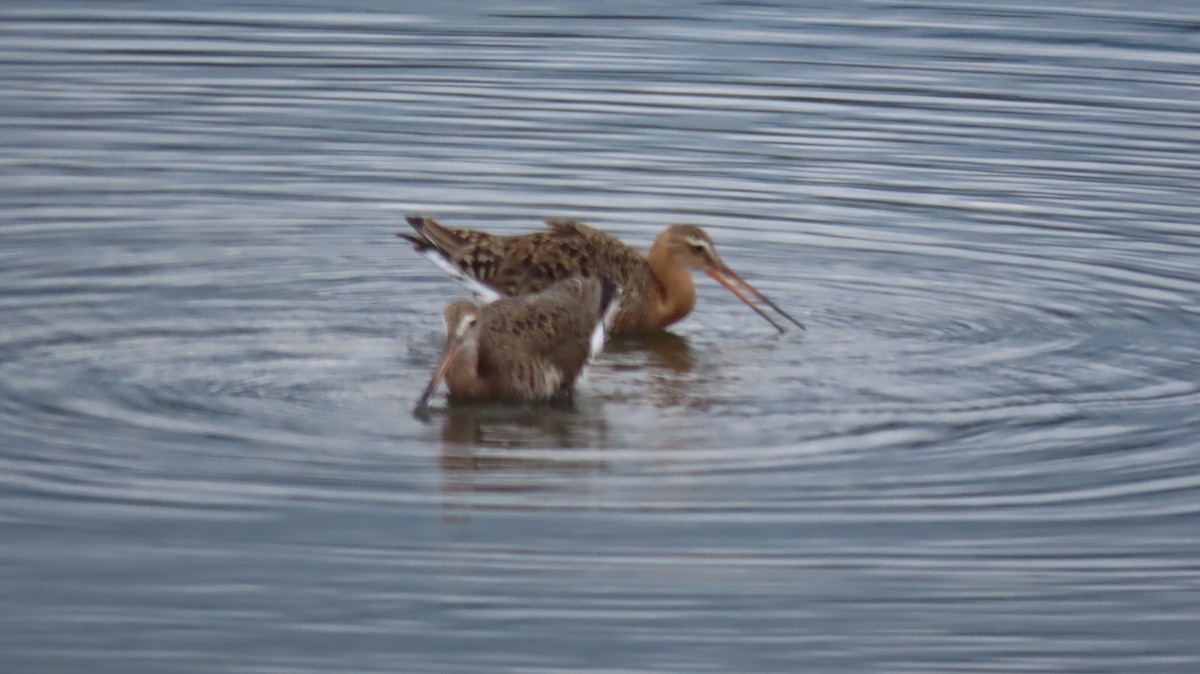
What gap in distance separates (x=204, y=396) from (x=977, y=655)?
13.4 ft

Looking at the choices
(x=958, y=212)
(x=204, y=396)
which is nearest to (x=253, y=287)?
(x=204, y=396)

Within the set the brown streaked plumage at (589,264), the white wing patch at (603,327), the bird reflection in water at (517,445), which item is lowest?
the bird reflection in water at (517,445)

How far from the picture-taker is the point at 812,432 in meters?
9.95

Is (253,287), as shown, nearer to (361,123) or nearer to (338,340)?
(338,340)

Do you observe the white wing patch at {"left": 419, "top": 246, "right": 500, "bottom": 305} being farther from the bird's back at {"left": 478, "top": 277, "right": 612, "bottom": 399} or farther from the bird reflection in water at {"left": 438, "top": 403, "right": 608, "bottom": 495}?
the bird reflection in water at {"left": 438, "top": 403, "right": 608, "bottom": 495}

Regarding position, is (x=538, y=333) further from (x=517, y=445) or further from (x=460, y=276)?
(x=460, y=276)

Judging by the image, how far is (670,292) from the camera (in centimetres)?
1288

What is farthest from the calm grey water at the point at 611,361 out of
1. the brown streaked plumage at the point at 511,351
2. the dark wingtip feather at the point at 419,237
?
the dark wingtip feather at the point at 419,237

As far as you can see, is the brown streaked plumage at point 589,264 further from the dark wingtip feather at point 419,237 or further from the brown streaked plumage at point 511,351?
the brown streaked plumage at point 511,351

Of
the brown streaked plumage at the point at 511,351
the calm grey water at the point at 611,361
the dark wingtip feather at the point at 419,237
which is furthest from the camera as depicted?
the dark wingtip feather at the point at 419,237

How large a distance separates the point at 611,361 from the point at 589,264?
738 millimetres

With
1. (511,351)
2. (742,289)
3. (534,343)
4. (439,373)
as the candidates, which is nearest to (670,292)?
(742,289)

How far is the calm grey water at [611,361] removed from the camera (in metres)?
7.70

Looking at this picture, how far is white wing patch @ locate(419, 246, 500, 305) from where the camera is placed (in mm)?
12727
